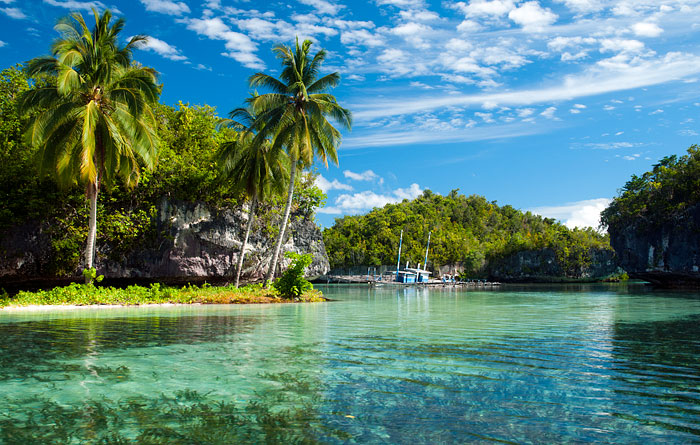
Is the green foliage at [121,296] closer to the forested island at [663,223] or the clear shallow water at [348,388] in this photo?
the clear shallow water at [348,388]

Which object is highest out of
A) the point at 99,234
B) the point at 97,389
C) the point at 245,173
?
the point at 245,173

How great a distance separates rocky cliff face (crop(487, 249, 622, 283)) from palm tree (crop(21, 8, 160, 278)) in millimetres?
89597

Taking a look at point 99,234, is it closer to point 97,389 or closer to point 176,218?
point 176,218

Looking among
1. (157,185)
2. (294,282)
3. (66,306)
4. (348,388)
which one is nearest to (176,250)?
(157,185)

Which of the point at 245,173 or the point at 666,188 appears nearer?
the point at 245,173

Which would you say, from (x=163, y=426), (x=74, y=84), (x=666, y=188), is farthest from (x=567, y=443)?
(x=666, y=188)

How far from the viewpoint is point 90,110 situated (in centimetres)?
1944

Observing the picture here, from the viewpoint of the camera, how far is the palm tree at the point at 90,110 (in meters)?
19.5

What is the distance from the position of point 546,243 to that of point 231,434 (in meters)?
101

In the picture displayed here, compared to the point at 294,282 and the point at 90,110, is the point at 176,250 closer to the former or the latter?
the point at 294,282

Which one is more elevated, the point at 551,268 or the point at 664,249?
the point at 664,249

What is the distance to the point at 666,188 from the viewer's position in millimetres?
50531

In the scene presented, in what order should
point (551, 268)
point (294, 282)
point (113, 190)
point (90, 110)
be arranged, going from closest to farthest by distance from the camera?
1. point (90, 110)
2. point (294, 282)
3. point (113, 190)
4. point (551, 268)

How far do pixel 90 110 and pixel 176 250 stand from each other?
34.7 ft
